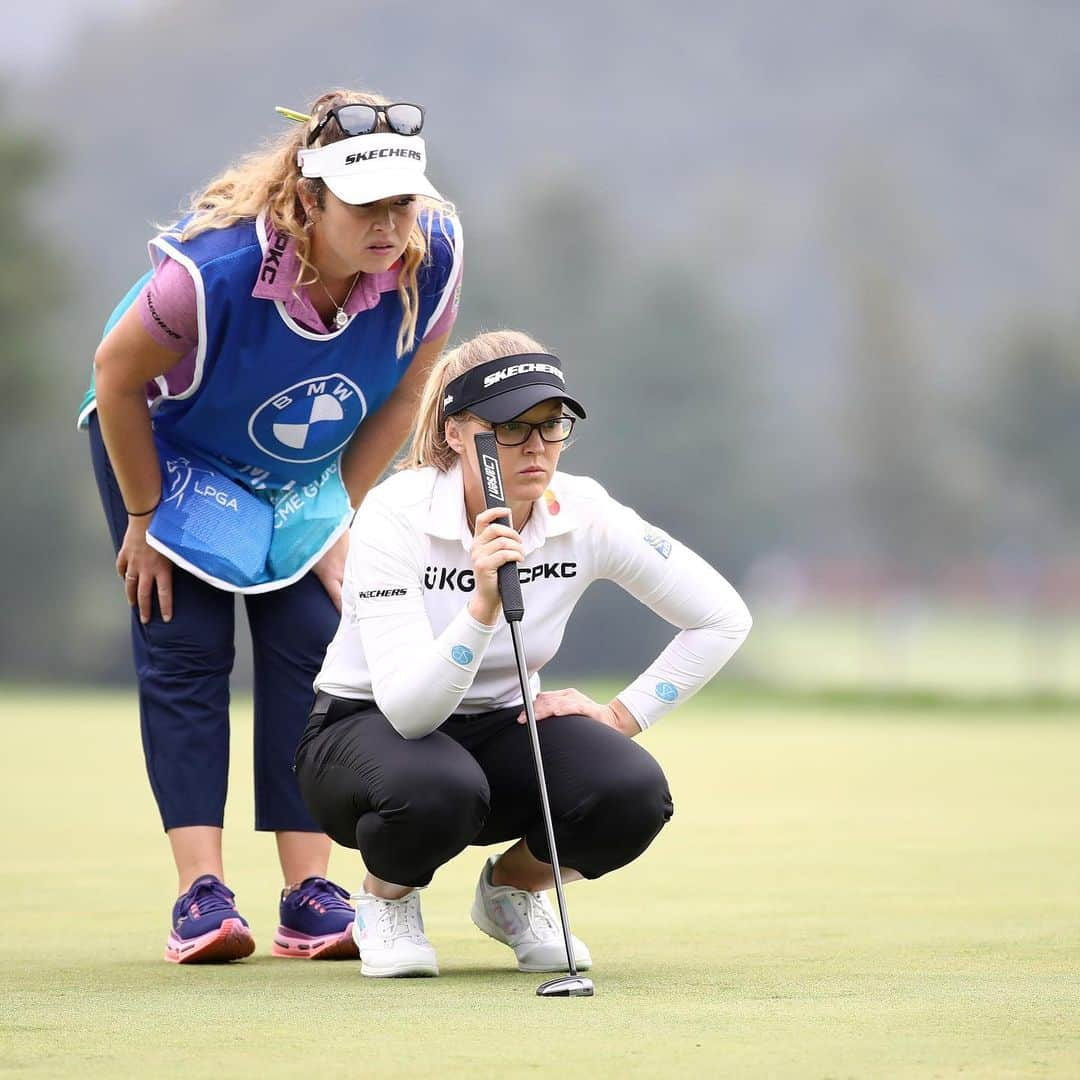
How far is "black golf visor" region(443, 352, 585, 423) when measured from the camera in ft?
10.7

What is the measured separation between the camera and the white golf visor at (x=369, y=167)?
347cm

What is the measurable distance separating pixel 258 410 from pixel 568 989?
4.38 ft

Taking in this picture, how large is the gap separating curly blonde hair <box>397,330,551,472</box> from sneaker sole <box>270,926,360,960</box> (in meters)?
0.88

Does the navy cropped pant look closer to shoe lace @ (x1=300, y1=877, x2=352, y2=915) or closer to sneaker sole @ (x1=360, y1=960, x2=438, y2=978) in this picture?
shoe lace @ (x1=300, y1=877, x2=352, y2=915)

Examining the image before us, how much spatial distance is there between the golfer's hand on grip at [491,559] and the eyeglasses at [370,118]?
809 millimetres

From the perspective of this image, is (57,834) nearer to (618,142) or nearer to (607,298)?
(607,298)

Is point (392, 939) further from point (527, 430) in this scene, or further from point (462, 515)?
point (527, 430)

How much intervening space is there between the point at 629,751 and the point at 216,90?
108 m

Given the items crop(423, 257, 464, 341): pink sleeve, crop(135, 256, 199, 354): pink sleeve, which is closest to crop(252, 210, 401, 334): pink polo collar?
crop(135, 256, 199, 354): pink sleeve

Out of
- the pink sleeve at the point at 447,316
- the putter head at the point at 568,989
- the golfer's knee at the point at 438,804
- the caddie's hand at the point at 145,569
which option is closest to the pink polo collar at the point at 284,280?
the pink sleeve at the point at 447,316

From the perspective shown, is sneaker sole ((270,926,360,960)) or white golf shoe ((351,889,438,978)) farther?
sneaker sole ((270,926,360,960))

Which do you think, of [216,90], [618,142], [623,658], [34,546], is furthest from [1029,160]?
[34,546]

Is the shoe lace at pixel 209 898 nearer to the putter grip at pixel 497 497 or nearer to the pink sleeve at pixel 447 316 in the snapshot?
the putter grip at pixel 497 497

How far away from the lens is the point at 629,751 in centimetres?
340
